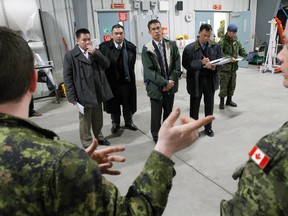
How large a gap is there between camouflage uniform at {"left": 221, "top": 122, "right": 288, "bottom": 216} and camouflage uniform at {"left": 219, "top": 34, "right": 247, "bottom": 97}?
3805 millimetres

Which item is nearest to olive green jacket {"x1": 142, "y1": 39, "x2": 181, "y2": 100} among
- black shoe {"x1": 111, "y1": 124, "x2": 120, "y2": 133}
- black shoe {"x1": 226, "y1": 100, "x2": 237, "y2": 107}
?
black shoe {"x1": 111, "y1": 124, "x2": 120, "y2": 133}

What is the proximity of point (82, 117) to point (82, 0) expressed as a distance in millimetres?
4015

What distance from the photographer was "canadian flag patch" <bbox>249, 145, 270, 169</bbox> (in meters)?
0.71

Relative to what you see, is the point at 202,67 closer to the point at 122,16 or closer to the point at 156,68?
the point at 156,68

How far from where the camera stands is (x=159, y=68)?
3.03 m

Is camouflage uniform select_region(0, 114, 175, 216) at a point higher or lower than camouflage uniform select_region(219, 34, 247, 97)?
higher

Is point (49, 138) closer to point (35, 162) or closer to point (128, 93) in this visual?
point (35, 162)

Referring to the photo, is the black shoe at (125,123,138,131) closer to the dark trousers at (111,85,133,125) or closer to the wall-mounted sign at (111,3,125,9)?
Result: the dark trousers at (111,85,133,125)

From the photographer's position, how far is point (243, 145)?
3.08 meters

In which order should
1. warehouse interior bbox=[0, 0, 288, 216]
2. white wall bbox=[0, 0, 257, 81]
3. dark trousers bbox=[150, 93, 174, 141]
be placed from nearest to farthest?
1. warehouse interior bbox=[0, 0, 288, 216]
2. dark trousers bbox=[150, 93, 174, 141]
3. white wall bbox=[0, 0, 257, 81]

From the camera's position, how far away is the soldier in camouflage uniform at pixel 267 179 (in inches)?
26.9

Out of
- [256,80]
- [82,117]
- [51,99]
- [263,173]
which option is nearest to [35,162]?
[263,173]

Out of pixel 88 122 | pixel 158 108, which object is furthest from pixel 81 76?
pixel 158 108

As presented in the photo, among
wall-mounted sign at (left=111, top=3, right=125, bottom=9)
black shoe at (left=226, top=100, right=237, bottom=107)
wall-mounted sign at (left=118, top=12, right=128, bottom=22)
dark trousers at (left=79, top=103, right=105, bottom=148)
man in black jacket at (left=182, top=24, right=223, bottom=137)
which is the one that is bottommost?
black shoe at (left=226, top=100, right=237, bottom=107)
